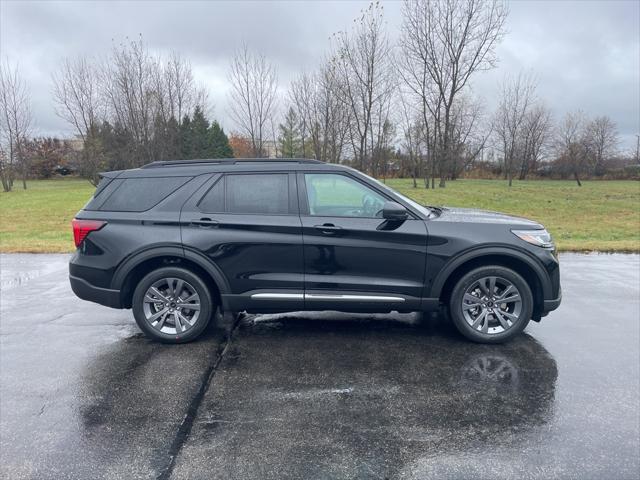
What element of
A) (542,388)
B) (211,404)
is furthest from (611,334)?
(211,404)

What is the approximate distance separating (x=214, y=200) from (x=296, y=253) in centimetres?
102

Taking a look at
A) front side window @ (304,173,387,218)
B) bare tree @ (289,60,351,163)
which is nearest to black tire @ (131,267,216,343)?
front side window @ (304,173,387,218)

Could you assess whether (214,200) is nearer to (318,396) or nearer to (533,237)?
(318,396)

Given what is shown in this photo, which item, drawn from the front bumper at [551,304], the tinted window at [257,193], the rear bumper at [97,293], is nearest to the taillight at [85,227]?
the rear bumper at [97,293]

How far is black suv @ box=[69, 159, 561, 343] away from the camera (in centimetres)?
416

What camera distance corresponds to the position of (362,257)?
4.17 m

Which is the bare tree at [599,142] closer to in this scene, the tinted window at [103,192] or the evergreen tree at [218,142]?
the evergreen tree at [218,142]

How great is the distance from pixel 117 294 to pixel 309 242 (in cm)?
204

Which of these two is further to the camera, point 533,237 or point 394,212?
point 533,237

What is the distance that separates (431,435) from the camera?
2.80 m

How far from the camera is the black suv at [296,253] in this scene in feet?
13.7

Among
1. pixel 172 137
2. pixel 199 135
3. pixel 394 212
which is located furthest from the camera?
pixel 199 135

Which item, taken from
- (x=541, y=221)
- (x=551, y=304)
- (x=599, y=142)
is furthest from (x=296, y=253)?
(x=599, y=142)

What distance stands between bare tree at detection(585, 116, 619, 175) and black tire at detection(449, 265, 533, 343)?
2168 inches
